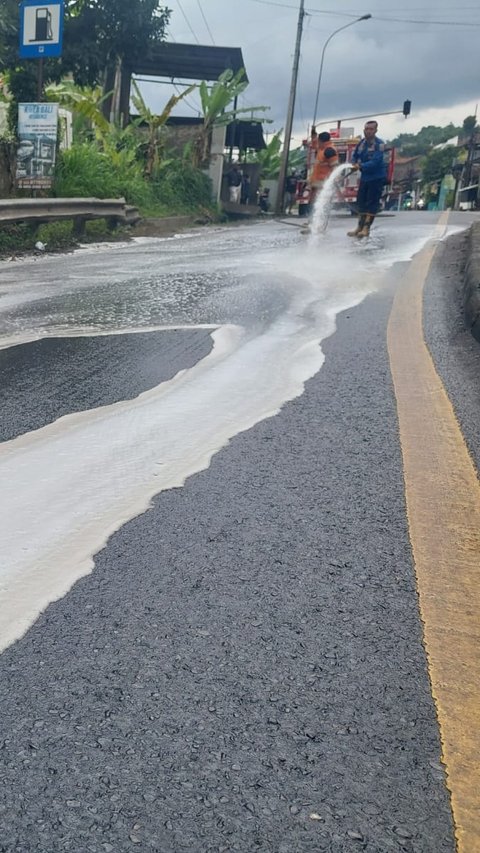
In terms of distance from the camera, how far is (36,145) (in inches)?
420

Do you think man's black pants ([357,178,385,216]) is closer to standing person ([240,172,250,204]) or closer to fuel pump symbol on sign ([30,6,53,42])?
fuel pump symbol on sign ([30,6,53,42])

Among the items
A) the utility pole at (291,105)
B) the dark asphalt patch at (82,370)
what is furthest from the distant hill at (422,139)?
the dark asphalt patch at (82,370)

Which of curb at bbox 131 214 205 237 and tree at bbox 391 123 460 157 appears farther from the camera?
tree at bbox 391 123 460 157

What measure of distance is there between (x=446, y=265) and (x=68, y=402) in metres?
6.44

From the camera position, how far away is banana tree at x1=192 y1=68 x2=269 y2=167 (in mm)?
19531

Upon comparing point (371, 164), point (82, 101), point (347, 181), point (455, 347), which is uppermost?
point (82, 101)

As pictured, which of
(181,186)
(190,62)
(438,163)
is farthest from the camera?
(438,163)

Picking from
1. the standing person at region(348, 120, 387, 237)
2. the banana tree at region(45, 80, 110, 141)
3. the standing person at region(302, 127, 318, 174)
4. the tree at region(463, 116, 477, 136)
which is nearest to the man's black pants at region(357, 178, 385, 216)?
the standing person at region(348, 120, 387, 237)

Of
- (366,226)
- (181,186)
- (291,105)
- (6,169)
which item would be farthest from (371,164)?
(291,105)

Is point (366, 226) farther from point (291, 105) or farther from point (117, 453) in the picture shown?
point (291, 105)

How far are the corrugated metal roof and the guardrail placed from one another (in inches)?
552

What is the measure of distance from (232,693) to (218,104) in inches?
820

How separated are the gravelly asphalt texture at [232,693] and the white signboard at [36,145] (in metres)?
10.1

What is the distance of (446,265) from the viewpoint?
27.0ft
